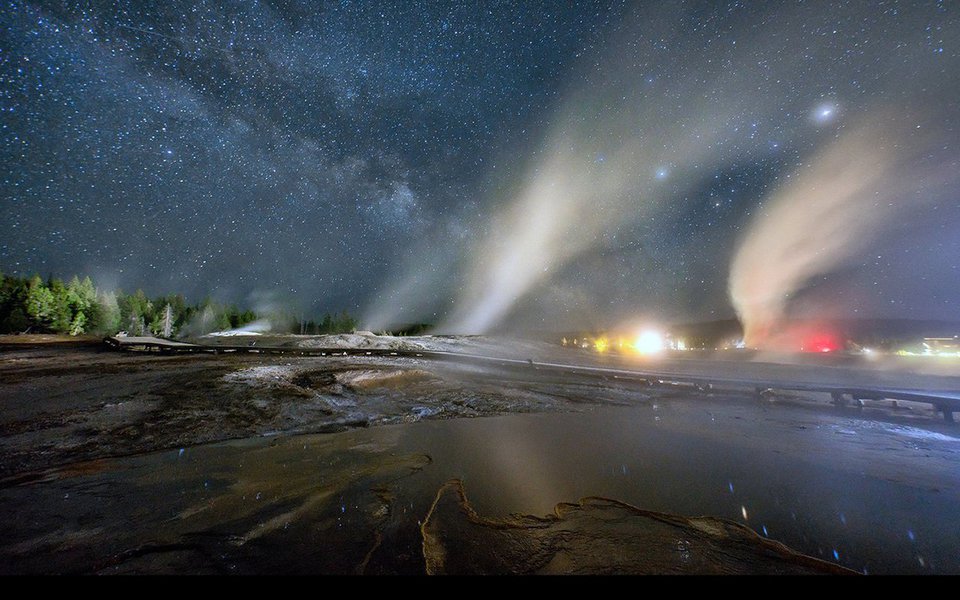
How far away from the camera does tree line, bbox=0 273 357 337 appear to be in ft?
175

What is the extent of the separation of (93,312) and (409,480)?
→ 91246mm

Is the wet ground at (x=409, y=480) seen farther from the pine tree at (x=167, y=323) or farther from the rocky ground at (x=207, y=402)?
the pine tree at (x=167, y=323)

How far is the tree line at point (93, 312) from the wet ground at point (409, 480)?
242 ft

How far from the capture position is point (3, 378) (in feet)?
39.8

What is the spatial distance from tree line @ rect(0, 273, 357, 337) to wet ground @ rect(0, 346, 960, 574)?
73720 mm

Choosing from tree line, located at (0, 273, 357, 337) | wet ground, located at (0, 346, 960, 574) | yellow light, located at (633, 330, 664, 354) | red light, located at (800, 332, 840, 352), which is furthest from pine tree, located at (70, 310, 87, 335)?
red light, located at (800, 332, 840, 352)

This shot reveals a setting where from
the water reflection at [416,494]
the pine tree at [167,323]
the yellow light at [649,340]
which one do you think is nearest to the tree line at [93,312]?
the pine tree at [167,323]

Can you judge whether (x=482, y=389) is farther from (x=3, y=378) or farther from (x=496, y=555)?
(x=3, y=378)

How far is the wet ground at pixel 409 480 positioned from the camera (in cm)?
306

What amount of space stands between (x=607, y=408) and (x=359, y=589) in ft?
33.4

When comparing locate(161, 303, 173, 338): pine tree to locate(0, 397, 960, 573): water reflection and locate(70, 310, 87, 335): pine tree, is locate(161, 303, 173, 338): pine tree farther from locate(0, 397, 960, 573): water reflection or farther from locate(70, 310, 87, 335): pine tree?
locate(0, 397, 960, 573): water reflection

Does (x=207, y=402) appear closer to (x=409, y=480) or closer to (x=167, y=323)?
(x=409, y=480)

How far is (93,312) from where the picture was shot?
201 feet

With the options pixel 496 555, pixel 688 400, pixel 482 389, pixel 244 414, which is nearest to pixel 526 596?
pixel 496 555
